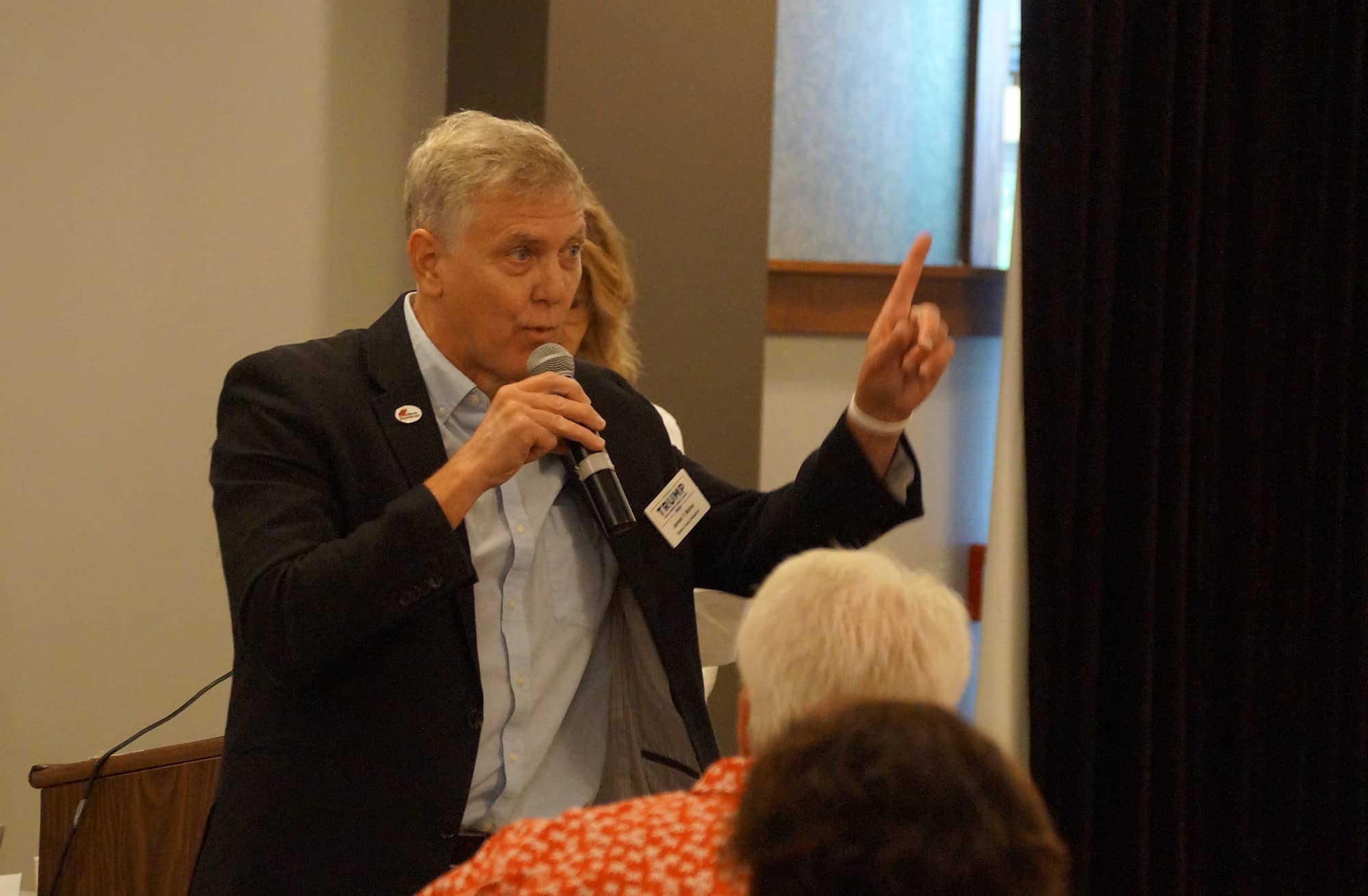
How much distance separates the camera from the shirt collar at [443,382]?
1.78 m

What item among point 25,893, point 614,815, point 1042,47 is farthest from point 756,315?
point 614,815

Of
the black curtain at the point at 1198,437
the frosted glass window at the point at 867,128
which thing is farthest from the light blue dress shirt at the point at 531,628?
Result: the frosted glass window at the point at 867,128

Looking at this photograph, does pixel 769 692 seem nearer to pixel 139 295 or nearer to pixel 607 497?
pixel 607 497

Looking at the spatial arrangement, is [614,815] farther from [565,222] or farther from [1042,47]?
[1042,47]

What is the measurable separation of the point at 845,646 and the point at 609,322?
151cm

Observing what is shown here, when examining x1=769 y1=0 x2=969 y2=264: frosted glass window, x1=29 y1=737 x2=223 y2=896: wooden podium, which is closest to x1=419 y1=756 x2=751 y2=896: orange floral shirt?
x1=29 y1=737 x2=223 y2=896: wooden podium

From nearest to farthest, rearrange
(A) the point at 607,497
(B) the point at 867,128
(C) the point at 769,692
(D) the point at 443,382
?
(C) the point at 769,692 → (A) the point at 607,497 → (D) the point at 443,382 → (B) the point at 867,128

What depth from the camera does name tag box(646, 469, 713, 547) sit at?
1.81 meters

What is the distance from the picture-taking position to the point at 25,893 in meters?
2.22

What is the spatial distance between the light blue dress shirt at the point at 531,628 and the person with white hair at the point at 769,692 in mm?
427

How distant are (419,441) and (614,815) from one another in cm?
67

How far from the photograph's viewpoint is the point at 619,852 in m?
1.13

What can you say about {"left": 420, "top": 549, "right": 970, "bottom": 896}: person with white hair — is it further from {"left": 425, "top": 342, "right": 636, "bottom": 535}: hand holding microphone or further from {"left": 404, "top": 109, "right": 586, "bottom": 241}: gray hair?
{"left": 404, "top": 109, "right": 586, "bottom": 241}: gray hair

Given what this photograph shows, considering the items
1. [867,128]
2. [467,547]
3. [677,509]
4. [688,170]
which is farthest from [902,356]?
[867,128]
